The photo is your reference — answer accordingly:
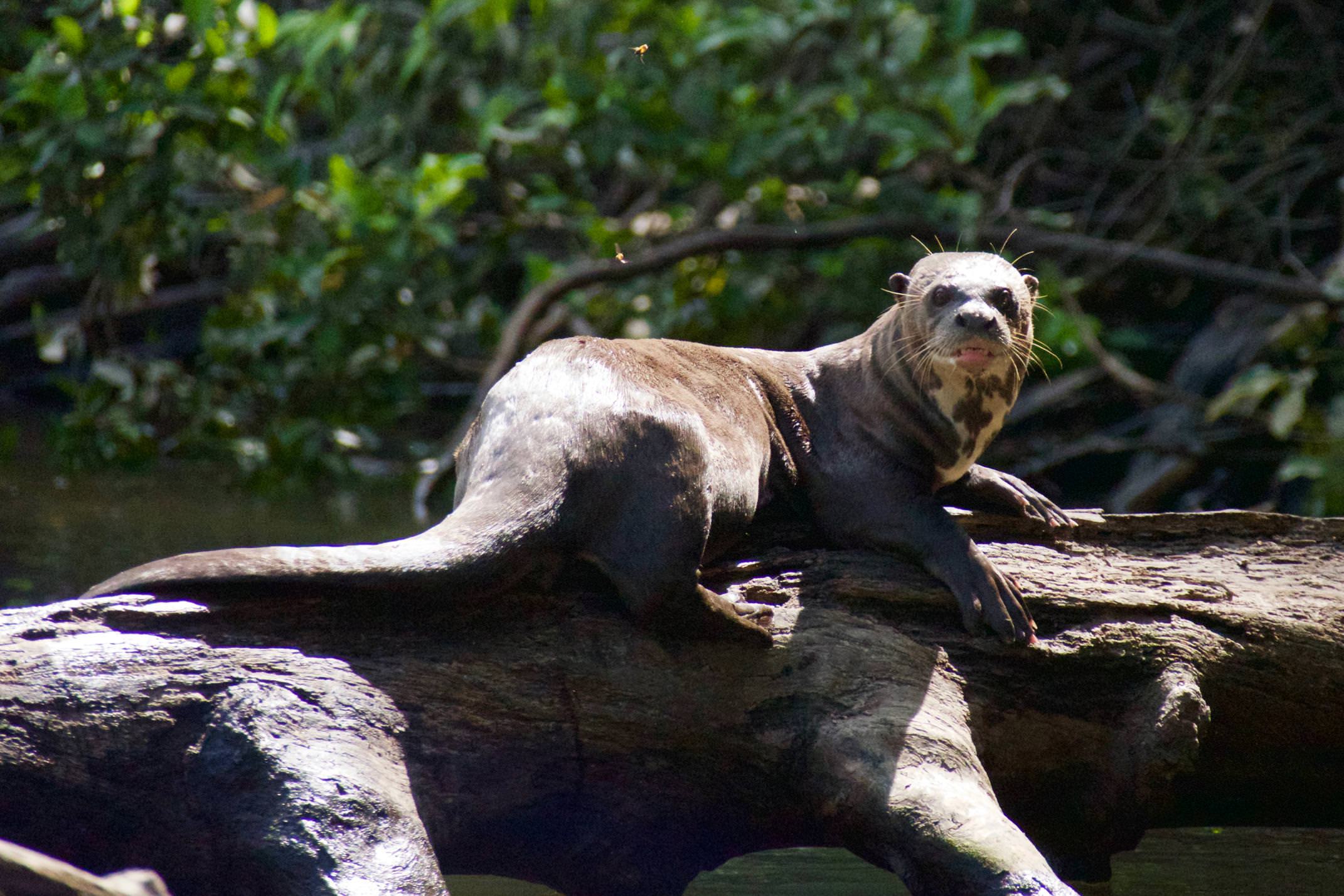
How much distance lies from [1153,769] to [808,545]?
2.02ft

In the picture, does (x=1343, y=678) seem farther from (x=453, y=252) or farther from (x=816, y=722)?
(x=453, y=252)

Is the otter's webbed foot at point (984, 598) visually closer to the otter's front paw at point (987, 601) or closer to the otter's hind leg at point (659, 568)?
the otter's front paw at point (987, 601)

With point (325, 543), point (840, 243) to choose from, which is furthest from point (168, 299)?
point (840, 243)

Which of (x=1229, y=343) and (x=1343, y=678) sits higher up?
(x=1229, y=343)

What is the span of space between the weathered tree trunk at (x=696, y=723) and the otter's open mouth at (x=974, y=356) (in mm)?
311

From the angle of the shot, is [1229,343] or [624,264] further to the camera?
[1229,343]

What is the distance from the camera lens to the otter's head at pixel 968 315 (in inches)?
85.4

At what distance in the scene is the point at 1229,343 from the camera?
516 cm

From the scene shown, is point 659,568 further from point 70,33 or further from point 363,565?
point 70,33

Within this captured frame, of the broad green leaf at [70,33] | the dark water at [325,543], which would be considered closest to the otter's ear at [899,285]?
the dark water at [325,543]

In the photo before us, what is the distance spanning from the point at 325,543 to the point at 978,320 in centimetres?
276

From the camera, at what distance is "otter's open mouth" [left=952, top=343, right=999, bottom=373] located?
7.14 ft

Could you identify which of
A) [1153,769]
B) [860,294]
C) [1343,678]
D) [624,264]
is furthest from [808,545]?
[860,294]

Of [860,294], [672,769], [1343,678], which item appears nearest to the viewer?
[672,769]
